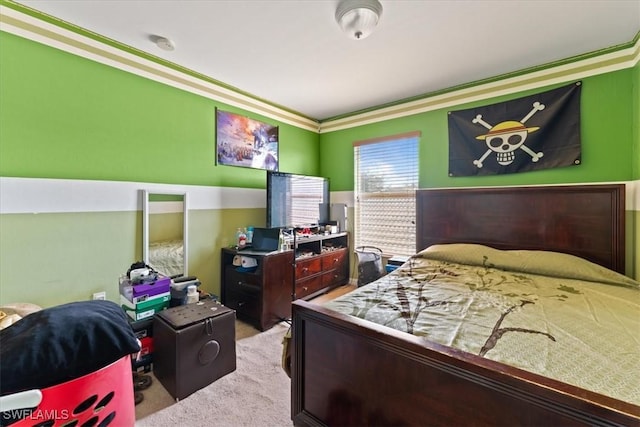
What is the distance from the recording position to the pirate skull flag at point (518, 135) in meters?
2.33

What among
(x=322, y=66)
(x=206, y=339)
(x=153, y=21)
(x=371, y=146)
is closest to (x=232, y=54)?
(x=153, y=21)

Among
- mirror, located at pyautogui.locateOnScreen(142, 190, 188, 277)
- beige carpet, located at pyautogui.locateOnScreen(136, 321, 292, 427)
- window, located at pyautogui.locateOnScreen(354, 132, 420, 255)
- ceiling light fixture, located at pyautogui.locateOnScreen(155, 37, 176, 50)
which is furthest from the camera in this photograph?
window, located at pyautogui.locateOnScreen(354, 132, 420, 255)

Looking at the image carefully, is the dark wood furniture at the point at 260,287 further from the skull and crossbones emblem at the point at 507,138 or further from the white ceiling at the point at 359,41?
the skull and crossbones emblem at the point at 507,138

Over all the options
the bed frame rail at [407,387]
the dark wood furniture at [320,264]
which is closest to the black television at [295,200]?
the dark wood furniture at [320,264]

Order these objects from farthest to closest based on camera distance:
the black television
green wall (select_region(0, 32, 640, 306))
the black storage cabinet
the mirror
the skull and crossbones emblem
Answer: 1. the black television
2. the skull and crossbones emblem
3. the mirror
4. green wall (select_region(0, 32, 640, 306))
5. the black storage cabinet

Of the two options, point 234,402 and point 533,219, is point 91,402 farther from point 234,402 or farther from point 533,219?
point 533,219

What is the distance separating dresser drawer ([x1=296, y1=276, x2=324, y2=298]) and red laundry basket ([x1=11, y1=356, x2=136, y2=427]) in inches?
70.7

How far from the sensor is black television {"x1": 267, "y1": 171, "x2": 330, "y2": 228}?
294 cm

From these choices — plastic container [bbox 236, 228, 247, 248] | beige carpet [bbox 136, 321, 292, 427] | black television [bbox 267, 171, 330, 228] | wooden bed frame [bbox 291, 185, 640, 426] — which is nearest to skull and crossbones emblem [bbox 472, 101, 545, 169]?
wooden bed frame [bbox 291, 185, 640, 426]

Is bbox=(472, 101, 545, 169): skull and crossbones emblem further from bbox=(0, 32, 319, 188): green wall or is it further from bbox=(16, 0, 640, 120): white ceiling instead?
bbox=(0, 32, 319, 188): green wall

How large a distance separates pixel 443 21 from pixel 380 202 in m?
2.11

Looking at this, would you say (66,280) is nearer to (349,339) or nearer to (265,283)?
(265,283)

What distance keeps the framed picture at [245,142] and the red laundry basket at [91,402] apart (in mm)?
2081

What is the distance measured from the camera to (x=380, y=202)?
355 cm
